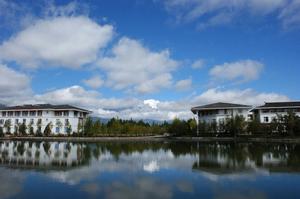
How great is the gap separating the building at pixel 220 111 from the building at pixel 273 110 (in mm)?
1951

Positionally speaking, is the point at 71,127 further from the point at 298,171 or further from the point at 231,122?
the point at 298,171

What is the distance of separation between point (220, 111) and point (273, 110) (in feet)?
26.4

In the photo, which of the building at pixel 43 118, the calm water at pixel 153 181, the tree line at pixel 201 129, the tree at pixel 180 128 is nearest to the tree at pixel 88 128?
the tree line at pixel 201 129

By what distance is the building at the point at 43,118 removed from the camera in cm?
5666

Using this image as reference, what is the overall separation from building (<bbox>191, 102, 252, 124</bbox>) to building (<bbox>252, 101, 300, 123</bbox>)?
6.40 ft

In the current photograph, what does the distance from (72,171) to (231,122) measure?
109 feet

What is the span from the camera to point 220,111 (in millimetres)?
51156

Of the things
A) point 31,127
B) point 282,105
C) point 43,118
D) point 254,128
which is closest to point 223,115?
point 254,128

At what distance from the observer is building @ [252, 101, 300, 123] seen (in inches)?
1943

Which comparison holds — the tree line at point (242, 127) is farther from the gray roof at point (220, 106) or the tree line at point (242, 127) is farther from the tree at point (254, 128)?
the gray roof at point (220, 106)

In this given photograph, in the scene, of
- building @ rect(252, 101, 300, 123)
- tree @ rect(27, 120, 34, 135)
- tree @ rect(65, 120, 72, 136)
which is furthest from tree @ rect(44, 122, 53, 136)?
building @ rect(252, 101, 300, 123)

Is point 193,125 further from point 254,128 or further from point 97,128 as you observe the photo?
point 97,128

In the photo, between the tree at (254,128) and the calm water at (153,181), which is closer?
the calm water at (153,181)

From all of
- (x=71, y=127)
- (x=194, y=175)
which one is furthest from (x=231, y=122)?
(x=194, y=175)
